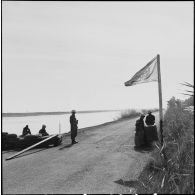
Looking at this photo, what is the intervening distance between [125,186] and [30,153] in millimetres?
6662

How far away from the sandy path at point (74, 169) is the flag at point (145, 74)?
8.26 ft

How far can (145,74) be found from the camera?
927cm

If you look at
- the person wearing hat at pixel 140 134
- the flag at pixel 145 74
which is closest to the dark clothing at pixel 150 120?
the person wearing hat at pixel 140 134

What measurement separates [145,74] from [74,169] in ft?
12.0

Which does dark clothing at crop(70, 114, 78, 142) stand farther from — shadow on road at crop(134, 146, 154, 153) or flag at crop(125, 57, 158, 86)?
flag at crop(125, 57, 158, 86)

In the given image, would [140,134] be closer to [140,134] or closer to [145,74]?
[140,134]

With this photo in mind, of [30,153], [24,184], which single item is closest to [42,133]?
[30,153]

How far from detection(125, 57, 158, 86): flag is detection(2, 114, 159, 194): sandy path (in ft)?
8.26

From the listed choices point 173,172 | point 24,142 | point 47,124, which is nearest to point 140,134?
point 24,142

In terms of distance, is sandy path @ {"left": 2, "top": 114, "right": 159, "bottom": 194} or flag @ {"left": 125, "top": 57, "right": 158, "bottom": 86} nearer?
sandy path @ {"left": 2, "top": 114, "right": 159, "bottom": 194}

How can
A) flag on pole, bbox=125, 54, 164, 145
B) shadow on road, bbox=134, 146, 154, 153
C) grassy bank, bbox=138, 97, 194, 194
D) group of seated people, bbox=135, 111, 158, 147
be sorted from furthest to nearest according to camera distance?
group of seated people, bbox=135, 111, 158, 147 < shadow on road, bbox=134, 146, 154, 153 < flag on pole, bbox=125, 54, 164, 145 < grassy bank, bbox=138, 97, 194, 194

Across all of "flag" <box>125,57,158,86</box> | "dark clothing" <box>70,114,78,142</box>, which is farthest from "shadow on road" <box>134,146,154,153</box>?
"flag" <box>125,57,158,86</box>

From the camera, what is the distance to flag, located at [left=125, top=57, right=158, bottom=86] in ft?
30.2

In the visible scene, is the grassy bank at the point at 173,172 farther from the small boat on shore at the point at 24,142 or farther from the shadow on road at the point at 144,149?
the small boat on shore at the point at 24,142
